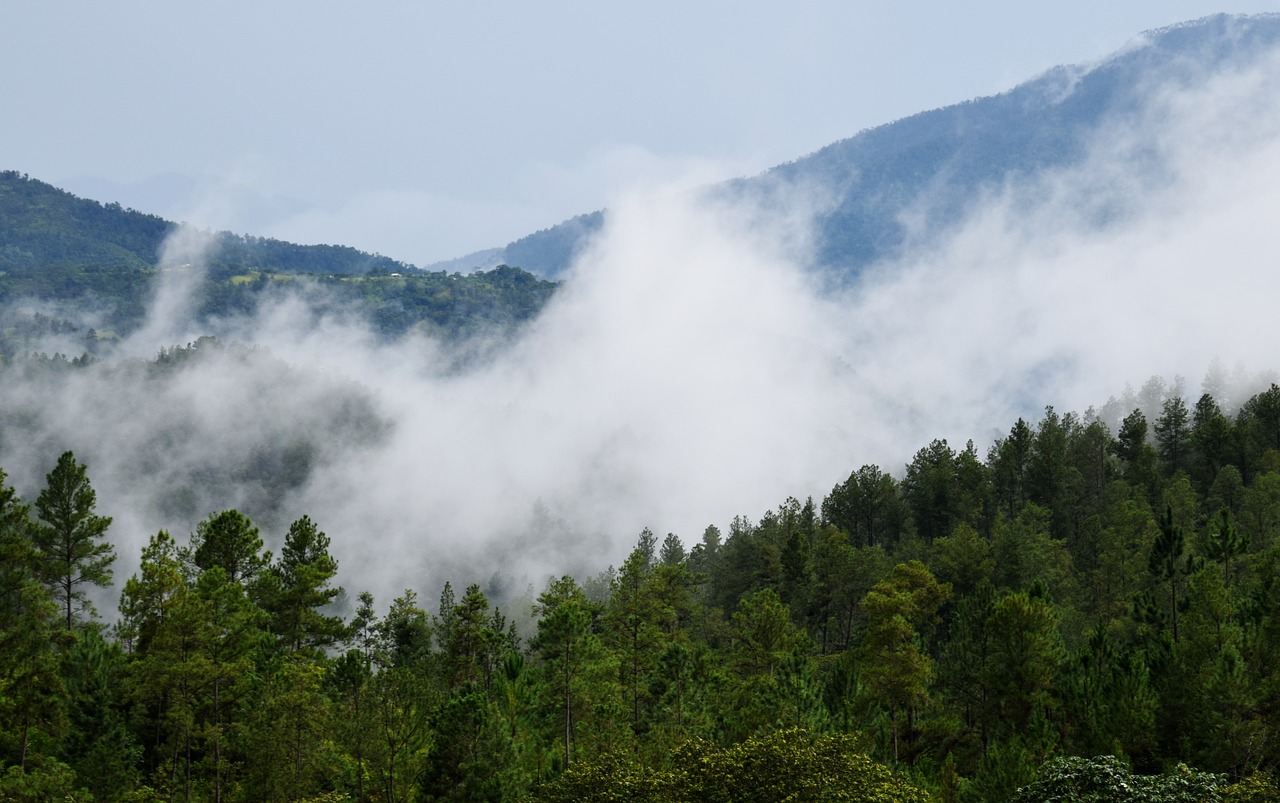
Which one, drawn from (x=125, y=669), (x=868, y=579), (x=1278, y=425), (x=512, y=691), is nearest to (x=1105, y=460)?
(x=1278, y=425)

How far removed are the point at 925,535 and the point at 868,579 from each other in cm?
2832

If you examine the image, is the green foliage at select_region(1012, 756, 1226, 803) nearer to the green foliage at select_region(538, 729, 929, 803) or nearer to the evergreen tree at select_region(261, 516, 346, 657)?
the green foliage at select_region(538, 729, 929, 803)

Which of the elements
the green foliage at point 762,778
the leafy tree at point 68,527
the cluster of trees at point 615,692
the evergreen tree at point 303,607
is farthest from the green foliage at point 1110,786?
the leafy tree at point 68,527

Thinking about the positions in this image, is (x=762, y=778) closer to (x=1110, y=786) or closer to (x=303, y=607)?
(x=1110, y=786)

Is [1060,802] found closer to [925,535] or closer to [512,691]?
[512,691]

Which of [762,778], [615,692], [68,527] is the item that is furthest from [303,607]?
[762,778]

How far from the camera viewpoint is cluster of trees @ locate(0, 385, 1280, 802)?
130 feet

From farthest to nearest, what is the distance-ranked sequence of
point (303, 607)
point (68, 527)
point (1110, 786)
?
point (303, 607)
point (68, 527)
point (1110, 786)

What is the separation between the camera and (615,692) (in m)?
61.9

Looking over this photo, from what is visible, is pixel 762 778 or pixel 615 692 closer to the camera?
pixel 762 778

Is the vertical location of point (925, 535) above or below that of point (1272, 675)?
above

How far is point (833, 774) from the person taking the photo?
34188mm

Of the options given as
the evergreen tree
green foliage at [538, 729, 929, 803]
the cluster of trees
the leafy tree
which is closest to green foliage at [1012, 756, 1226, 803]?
the cluster of trees

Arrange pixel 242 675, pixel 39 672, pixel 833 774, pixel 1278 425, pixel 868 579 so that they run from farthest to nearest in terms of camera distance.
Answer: pixel 1278 425, pixel 868 579, pixel 242 675, pixel 39 672, pixel 833 774
